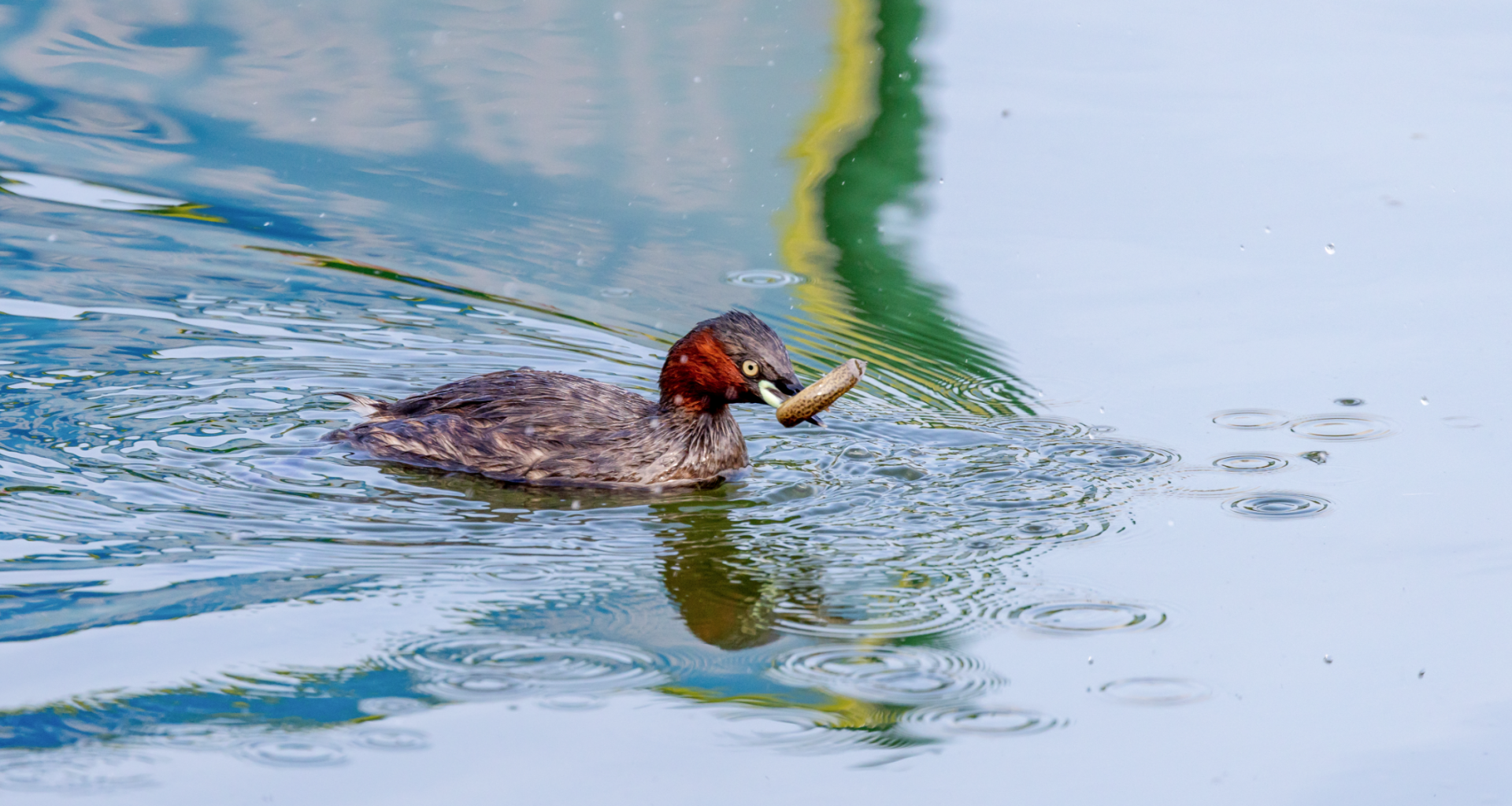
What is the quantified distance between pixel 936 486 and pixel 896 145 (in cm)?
524

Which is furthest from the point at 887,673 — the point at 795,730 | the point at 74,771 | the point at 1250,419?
the point at 1250,419

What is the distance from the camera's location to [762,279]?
9.98 meters

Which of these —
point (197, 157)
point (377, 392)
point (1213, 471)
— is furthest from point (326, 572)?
point (197, 157)

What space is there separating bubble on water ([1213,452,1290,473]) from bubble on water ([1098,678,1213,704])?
2.17m

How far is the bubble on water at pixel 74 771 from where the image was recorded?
183 inches

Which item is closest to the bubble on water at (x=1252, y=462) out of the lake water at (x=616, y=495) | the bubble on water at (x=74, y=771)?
the lake water at (x=616, y=495)

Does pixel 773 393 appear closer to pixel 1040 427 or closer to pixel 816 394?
pixel 816 394

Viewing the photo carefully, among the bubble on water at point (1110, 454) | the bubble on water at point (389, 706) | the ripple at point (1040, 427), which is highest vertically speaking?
the ripple at point (1040, 427)

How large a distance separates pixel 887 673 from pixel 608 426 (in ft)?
8.49

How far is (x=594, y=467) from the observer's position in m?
7.54

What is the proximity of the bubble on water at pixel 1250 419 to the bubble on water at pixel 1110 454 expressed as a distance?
18.5 inches

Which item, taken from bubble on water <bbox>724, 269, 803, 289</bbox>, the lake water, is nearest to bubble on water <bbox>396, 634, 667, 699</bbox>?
the lake water

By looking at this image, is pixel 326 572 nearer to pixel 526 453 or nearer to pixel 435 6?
pixel 526 453

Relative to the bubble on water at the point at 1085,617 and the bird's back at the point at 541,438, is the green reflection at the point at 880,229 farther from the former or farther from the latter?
the bubble on water at the point at 1085,617
